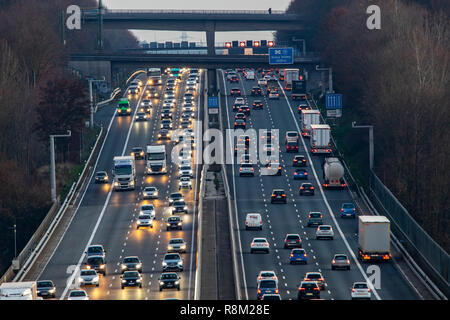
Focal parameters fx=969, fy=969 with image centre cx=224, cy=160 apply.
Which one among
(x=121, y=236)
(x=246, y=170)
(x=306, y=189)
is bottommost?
(x=121, y=236)

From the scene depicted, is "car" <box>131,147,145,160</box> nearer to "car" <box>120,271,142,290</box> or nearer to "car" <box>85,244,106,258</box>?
Answer: "car" <box>85,244,106,258</box>

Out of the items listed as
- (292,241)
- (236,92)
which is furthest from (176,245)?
(236,92)

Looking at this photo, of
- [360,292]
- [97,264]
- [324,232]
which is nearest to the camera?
[360,292]

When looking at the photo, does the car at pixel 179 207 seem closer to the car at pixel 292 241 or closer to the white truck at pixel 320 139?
the car at pixel 292 241

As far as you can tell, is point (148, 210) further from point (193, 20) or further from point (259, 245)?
point (193, 20)

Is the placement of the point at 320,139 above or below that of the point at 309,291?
above

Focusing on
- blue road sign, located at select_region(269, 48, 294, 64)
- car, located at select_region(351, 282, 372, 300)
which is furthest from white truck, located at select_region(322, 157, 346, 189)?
blue road sign, located at select_region(269, 48, 294, 64)

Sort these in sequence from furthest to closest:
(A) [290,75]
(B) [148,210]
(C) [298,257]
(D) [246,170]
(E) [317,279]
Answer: (A) [290,75] → (D) [246,170] → (B) [148,210] → (C) [298,257] → (E) [317,279]

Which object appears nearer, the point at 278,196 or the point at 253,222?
the point at 253,222
